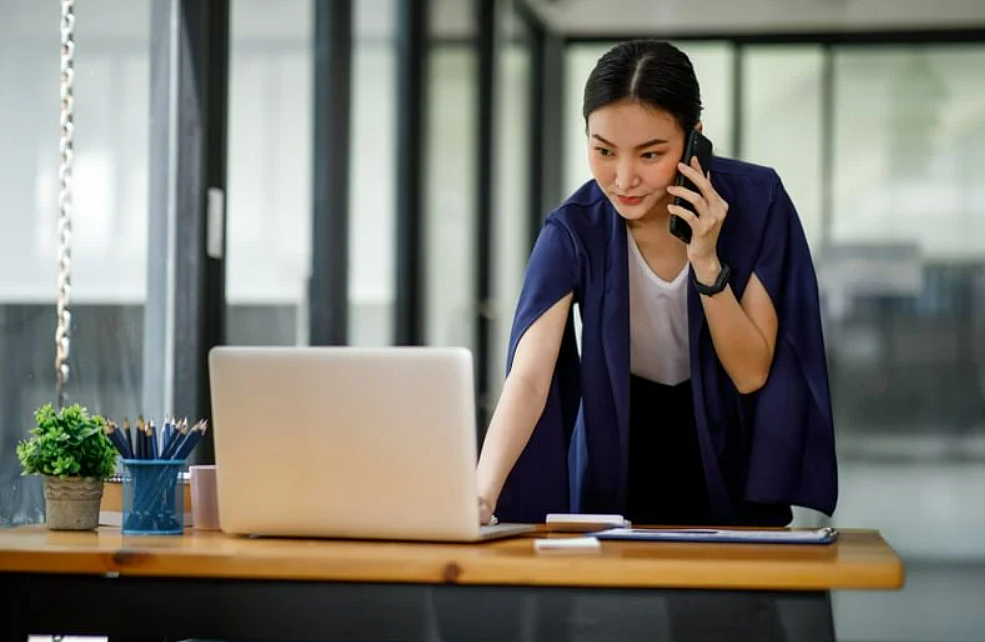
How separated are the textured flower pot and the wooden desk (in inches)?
9.0

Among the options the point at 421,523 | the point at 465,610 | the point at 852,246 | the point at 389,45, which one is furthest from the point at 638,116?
the point at 852,246

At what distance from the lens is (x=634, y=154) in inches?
83.9

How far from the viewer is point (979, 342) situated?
6832mm

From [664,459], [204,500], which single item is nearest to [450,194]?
[664,459]

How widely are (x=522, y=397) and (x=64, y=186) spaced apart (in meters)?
0.95

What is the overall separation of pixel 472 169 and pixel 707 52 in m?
1.63

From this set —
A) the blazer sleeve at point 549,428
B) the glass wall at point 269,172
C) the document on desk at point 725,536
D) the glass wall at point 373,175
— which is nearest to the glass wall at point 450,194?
the glass wall at point 373,175

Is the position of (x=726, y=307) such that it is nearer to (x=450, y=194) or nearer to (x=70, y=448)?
(x=70, y=448)

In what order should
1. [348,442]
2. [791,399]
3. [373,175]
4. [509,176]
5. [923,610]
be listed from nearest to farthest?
[348,442] → [791,399] → [373,175] → [923,610] → [509,176]

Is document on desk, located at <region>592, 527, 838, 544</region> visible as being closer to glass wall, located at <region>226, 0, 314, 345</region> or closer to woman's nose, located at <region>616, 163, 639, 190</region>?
woman's nose, located at <region>616, 163, 639, 190</region>

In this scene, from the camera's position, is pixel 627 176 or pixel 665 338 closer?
pixel 627 176

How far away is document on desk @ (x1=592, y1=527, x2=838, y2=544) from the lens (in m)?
1.65

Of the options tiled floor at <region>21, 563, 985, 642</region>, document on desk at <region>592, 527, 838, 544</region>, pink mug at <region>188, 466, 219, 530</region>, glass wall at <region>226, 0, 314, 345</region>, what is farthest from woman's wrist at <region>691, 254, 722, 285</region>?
tiled floor at <region>21, 563, 985, 642</region>

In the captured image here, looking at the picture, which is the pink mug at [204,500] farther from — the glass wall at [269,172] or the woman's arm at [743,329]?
the glass wall at [269,172]
